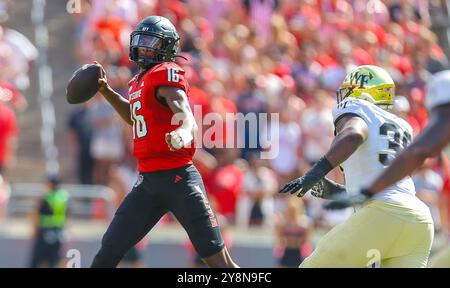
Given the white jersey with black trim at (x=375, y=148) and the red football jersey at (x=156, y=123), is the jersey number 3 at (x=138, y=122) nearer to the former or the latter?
→ the red football jersey at (x=156, y=123)

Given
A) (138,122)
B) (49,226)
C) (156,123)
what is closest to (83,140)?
(49,226)

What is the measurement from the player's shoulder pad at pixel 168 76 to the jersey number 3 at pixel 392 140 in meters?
1.25

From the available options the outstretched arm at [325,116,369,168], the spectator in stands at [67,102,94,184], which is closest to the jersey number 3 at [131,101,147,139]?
the outstretched arm at [325,116,369,168]

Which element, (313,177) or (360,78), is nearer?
(313,177)

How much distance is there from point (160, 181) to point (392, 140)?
1.42m

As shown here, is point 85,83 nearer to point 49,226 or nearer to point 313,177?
point 313,177

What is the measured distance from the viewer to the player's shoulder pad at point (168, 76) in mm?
6871

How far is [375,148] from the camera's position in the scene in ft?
21.5

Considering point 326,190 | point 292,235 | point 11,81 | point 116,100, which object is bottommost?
point 292,235

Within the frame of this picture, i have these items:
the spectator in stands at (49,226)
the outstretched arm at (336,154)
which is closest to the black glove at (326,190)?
the outstretched arm at (336,154)

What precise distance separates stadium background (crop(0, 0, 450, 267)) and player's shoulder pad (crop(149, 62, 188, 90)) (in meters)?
4.74
